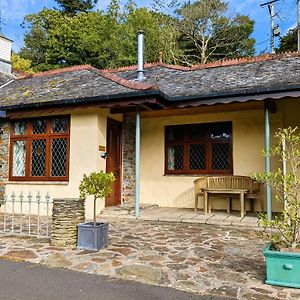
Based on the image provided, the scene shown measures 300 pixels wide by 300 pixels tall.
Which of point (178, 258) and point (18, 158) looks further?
point (18, 158)

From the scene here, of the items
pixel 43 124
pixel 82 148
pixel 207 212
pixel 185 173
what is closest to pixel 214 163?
pixel 185 173

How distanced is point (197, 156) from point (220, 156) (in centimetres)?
73

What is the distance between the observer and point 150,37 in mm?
25516

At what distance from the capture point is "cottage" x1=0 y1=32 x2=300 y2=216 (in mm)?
8562

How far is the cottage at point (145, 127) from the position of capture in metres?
8.56

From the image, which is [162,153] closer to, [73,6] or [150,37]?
[150,37]

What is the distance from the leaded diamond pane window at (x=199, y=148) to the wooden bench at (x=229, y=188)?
81 centimetres

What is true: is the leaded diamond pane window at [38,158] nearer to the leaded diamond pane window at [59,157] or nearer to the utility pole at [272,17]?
the leaded diamond pane window at [59,157]

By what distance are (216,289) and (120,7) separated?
28358 millimetres

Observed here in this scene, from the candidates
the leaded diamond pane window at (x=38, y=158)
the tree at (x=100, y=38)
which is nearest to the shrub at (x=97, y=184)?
the leaded diamond pane window at (x=38, y=158)

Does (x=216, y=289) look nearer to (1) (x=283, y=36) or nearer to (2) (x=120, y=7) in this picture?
(1) (x=283, y=36)

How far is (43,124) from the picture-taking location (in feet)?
32.2

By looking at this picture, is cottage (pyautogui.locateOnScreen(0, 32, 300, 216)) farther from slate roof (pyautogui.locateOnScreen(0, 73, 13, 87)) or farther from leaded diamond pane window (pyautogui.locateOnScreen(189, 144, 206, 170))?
slate roof (pyautogui.locateOnScreen(0, 73, 13, 87))

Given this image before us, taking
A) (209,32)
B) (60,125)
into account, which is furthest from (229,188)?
(209,32)
